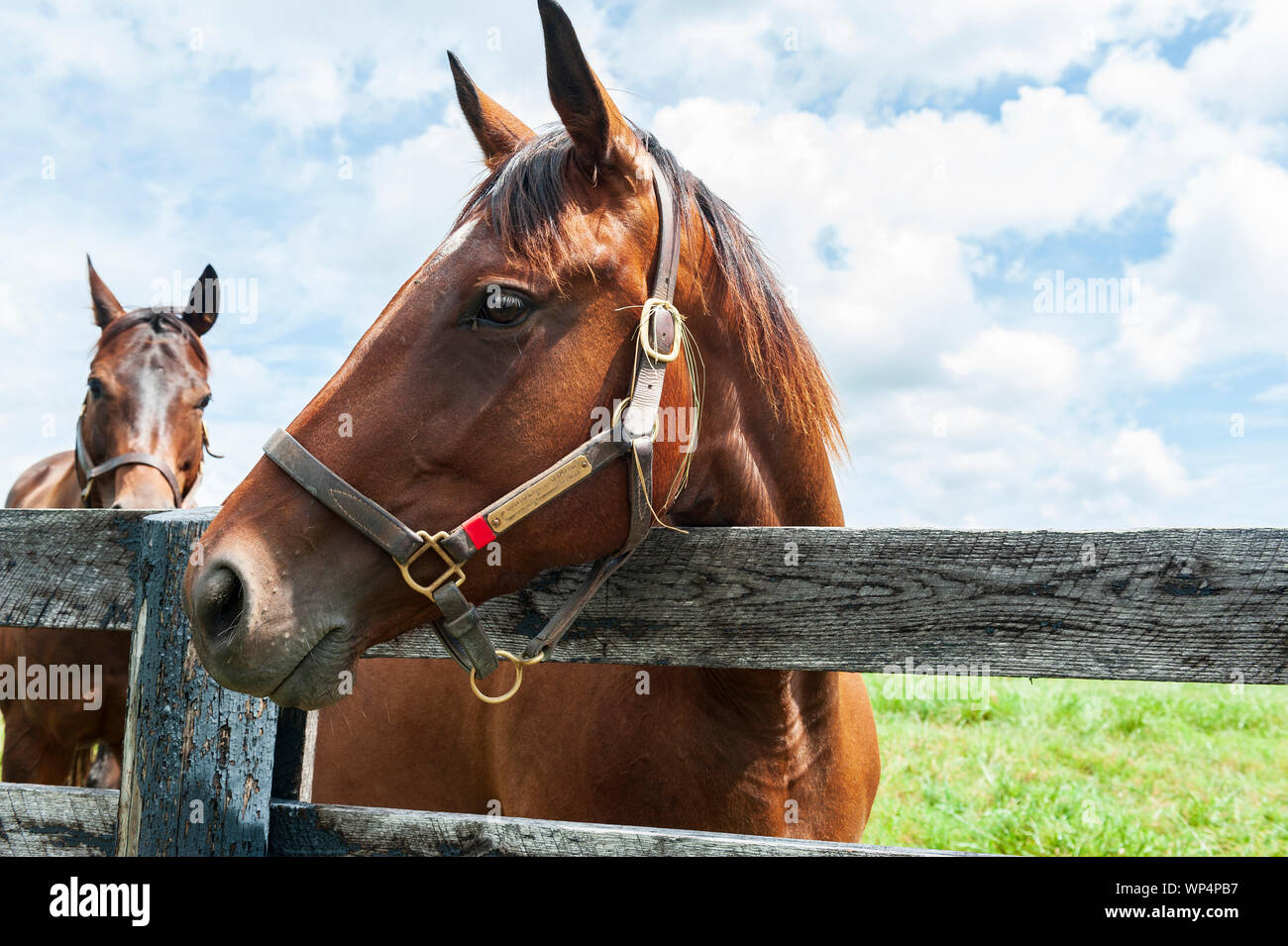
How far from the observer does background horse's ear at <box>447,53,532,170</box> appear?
250 centimetres

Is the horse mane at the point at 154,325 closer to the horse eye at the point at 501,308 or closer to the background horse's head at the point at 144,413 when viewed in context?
the background horse's head at the point at 144,413

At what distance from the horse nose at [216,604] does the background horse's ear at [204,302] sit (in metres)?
5.52

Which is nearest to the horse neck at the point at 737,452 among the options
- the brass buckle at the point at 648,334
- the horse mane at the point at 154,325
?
the brass buckle at the point at 648,334

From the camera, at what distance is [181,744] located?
2.00 meters

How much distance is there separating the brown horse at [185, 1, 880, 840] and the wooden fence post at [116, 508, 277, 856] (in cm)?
35

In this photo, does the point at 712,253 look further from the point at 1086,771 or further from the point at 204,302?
the point at 1086,771

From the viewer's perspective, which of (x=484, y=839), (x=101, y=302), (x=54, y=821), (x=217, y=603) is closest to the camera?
(x=217, y=603)

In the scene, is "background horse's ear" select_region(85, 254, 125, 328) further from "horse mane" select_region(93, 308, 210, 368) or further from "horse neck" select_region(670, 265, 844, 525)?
"horse neck" select_region(670, 265, 844, 525)

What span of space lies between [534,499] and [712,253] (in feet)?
2.84

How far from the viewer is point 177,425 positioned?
5344 mm

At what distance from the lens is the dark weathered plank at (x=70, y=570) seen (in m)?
2.28

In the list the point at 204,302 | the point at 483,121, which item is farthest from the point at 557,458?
the point at 204,302

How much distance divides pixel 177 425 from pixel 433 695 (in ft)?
10.8
